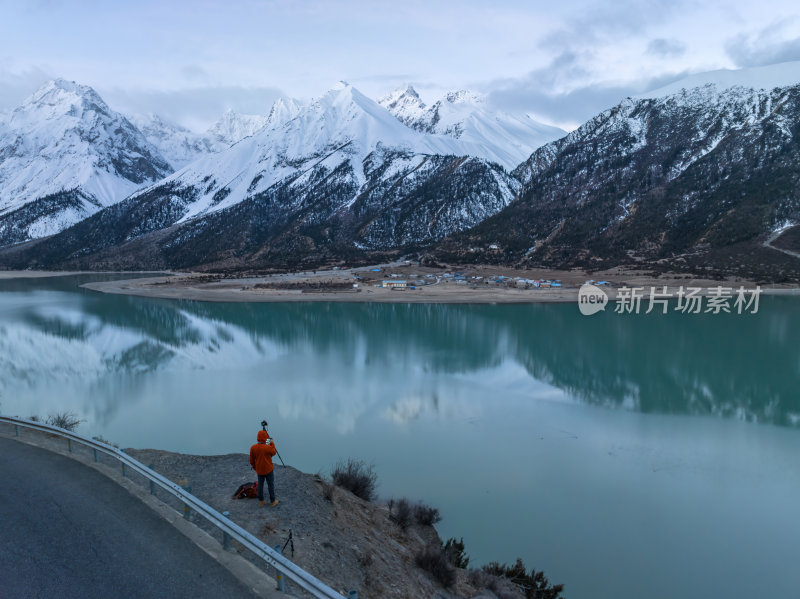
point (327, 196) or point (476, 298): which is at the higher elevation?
point (327, 196)

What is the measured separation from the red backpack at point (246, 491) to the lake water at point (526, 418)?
516cm

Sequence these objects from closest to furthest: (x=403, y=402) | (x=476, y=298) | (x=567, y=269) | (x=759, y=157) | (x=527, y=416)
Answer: (x=527, y=416) → (x=403, y=402) → (x=476, y=298) → (x=567, y=269) → (x=759, y=157)

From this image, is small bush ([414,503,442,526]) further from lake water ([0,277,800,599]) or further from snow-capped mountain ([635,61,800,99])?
snow-capped mountain ([635,61,800,99])

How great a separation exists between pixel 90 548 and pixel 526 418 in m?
17.6

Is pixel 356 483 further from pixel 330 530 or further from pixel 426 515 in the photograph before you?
pixel 330 530

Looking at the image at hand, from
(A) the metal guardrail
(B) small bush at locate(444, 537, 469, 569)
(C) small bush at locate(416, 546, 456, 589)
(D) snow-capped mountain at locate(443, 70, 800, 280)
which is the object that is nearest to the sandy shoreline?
(D) snow-capped mountain at locate(443, 70, 800, 280)

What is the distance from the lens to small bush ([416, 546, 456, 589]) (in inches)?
354

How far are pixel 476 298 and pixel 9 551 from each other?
6157cm

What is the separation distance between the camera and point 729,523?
13109 mm

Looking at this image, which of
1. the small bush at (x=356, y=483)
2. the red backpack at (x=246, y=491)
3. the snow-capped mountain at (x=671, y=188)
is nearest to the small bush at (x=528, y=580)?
the small bush at (x=356, y=483)

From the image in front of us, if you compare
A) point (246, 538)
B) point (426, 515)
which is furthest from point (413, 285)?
point (246, 538)

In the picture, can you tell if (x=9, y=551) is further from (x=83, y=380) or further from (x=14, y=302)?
(x=14, y=302)

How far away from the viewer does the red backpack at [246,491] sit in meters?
9.31

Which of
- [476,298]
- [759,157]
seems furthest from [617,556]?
[759,157]
